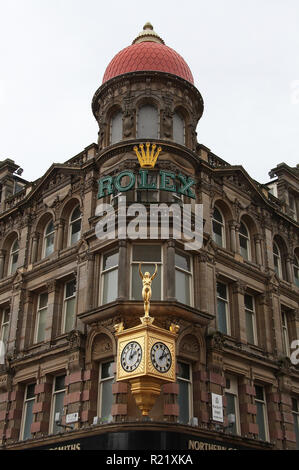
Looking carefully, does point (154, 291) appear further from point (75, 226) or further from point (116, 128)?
point (116, 128)

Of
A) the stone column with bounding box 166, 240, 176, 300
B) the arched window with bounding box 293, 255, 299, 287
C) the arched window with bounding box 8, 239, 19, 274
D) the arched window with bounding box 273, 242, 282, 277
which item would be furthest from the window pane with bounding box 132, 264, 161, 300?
the arched window with bounding box 293, 255, 299, 287

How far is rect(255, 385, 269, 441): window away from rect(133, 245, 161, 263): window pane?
7.57 meters

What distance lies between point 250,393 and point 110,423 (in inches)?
281

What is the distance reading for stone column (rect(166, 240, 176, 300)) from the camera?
23.4 meters

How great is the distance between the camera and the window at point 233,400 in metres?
24.9

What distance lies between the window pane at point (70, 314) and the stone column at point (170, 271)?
5.25 meters

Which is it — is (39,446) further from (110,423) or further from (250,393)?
(250,393)

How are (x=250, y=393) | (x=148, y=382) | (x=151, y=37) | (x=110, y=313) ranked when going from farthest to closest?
1. (x=151, y=37)
2. (x=250, y=393)
3. (x=110, y=313)
4. (x=148, y=382)

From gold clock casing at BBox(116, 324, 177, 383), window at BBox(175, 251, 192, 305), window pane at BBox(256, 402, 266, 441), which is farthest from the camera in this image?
window pane at BBox(256, 402, 266, 441)

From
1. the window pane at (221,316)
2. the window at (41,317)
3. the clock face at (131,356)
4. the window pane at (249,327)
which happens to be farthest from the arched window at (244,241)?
the clock face at (131,356)

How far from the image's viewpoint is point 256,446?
2436cm

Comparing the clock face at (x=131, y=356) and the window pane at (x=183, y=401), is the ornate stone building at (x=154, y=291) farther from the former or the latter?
the clock face at (x=131, y=356)

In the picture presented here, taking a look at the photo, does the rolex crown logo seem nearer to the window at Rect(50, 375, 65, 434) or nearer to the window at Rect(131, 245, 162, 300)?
the window at Rect(131, 245, 162, 300)
